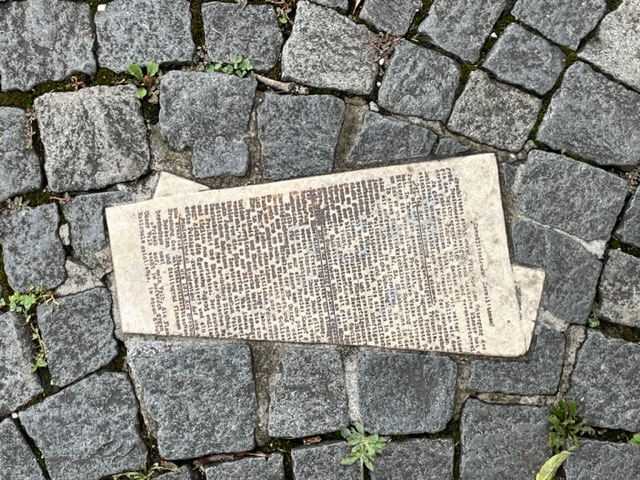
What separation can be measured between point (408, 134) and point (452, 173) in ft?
0.78

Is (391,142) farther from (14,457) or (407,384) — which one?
(14,457)

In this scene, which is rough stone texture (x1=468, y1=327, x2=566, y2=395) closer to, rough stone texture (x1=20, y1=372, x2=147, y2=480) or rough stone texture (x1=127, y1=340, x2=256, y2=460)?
rough stone texture (x1=127, y1=340, x2=256, y2=460)

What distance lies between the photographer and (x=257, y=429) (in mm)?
2477

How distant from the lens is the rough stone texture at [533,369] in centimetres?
245

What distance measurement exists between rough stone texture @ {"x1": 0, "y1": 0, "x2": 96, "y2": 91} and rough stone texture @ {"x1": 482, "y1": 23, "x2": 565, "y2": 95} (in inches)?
64.6

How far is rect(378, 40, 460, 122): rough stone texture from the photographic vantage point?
97.1 inches

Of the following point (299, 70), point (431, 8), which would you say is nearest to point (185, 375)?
point (299, 70)

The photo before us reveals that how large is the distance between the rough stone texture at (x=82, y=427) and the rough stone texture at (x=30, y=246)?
0.46 metres

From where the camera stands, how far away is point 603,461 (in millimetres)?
2455

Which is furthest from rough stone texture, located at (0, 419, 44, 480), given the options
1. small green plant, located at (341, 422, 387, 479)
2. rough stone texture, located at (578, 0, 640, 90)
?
rough stone texture, located at (578, 0, 640, 90)

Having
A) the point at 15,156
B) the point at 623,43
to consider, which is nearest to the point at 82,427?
the point at 15,156

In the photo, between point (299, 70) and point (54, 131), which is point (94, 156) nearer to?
point (54, 131)

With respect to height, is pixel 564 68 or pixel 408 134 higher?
pixel 564 68

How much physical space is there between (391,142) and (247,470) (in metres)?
1.44
